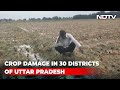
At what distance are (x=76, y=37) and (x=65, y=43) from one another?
342mm

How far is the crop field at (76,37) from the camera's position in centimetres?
984

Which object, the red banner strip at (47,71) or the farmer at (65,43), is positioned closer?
the red banner strip at (47,71)

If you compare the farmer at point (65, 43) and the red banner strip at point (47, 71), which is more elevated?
the farmer at point (65, 43)

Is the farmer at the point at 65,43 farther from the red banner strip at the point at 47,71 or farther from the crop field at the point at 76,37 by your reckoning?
the red banner strip at the point at 47,71

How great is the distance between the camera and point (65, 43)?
9875mm

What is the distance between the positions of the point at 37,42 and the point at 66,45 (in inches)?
31.1

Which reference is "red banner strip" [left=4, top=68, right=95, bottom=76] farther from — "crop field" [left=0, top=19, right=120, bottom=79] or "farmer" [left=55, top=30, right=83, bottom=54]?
"farmer" [left=55, top=30, right=83, bottom=54]

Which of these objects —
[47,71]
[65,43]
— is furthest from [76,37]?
[47,71]

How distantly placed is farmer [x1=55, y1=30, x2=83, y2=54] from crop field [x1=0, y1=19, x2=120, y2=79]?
0.10 m

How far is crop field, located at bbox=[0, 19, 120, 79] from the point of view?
9836 millimetres

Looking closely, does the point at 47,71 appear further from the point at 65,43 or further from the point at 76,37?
the point at 76,37

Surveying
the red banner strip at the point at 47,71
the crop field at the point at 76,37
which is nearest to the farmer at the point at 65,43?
the crop field at the point at 76,37

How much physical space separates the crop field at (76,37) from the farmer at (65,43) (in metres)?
0.10

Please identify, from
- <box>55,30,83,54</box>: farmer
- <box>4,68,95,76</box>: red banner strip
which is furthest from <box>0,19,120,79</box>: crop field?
<box>4,68,95,76</box>: red banner strip
